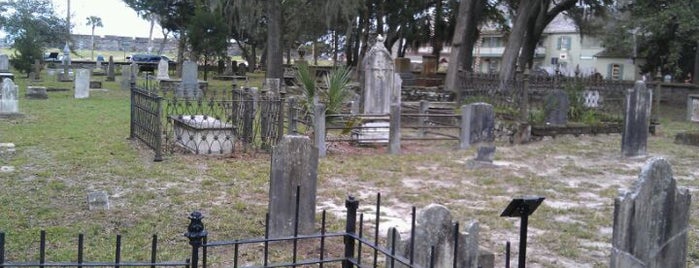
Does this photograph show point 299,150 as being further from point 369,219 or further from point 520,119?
point 520,119

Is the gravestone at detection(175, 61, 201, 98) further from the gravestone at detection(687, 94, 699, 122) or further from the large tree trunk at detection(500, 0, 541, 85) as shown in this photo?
the gravestone at detection(687, 94, 699, 122)

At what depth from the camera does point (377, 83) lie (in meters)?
16.5

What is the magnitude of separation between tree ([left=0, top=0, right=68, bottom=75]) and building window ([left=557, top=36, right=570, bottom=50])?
4709 cm

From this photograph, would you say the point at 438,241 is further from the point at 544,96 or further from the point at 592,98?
the point at 592,98

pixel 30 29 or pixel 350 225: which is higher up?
pixel 30 29

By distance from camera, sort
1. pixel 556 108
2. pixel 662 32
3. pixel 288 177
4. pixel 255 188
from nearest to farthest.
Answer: pixel 288 177 < pixel 255 188 < pixel 556 108 < pixel 662 32

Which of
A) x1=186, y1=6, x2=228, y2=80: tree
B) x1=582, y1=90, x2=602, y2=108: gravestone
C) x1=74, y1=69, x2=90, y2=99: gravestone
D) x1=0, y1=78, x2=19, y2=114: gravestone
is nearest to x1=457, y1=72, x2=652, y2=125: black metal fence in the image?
x1=582, y1=90, x2=602, y2=108: gravestone

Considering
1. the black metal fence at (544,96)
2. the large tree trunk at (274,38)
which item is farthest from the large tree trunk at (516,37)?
the large tree trunk at (274,38)

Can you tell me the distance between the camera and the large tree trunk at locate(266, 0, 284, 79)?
86.7 ft

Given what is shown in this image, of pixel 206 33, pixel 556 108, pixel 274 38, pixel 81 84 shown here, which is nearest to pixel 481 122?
pixel 556 108

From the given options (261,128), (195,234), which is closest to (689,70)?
(261,128)

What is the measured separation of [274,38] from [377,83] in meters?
11.1

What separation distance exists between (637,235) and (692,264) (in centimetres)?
196

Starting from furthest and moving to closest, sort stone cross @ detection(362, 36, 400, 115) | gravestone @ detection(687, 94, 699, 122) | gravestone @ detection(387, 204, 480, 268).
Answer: gravestone @ detection(687, 94, 699, 122)
stone cross @ detection(362, 36, 400, 115)
gravestone @ detection(387, 204, 480, 268)
